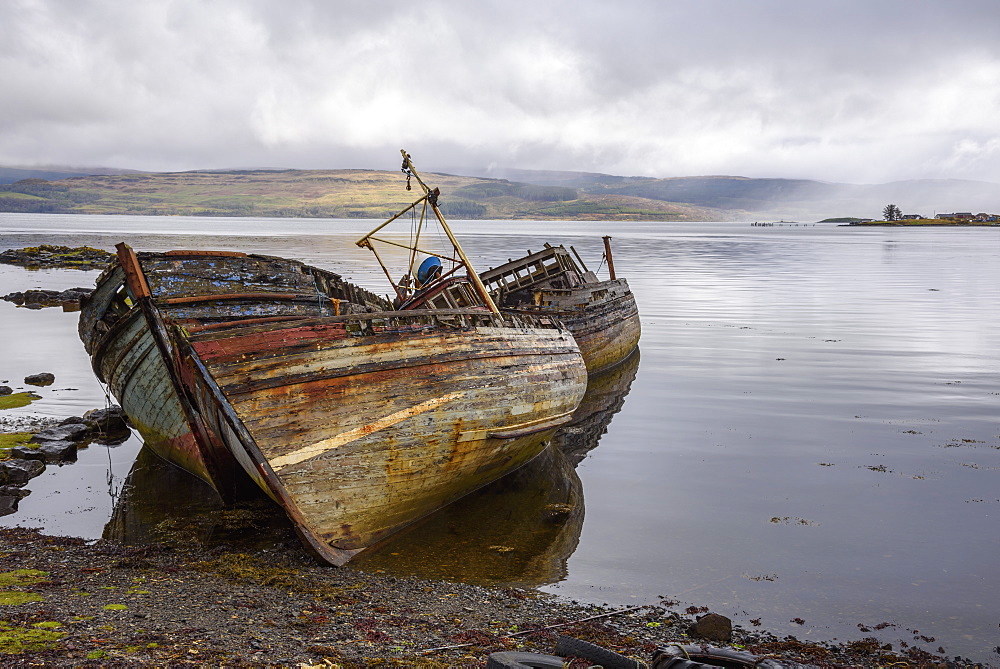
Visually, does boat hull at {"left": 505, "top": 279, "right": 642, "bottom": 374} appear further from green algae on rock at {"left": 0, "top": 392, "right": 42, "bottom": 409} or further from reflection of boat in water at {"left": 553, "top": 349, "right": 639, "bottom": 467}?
green algae on rock at {"left": 0, "top": 392, "right": 42, "bottom": 409}

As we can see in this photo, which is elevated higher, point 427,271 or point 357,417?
point 427,271

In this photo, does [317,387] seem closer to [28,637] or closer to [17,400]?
[28,637]

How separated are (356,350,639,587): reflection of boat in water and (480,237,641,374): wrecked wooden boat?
22.2 feet

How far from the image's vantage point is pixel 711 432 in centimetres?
Answer: 1694

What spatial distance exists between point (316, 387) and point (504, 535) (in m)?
3.83

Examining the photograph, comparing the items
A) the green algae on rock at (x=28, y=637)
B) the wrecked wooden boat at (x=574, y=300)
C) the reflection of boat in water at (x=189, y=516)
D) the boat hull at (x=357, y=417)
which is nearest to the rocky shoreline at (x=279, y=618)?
the green algae on rock at (x=28, y=637)

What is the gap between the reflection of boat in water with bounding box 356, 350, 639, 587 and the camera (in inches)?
388

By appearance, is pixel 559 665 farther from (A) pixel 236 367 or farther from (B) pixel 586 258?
(B) pixel 586 258

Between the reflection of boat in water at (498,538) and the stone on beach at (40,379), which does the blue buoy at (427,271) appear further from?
the stone on beach at (40,379)

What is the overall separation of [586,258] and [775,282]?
2984 centimetres

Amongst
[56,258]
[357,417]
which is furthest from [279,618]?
[56,258]

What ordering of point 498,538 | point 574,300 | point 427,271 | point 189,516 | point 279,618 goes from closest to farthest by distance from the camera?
point 279,618, point 498,538, point 189,516, point 427,271, point 574,300

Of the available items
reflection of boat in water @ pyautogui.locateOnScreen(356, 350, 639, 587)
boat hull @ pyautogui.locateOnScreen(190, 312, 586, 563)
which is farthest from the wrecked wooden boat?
boat hull @ pyautogui.locateOnScreen(190, 312, 586, 563)

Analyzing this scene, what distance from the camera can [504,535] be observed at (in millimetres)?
11141
